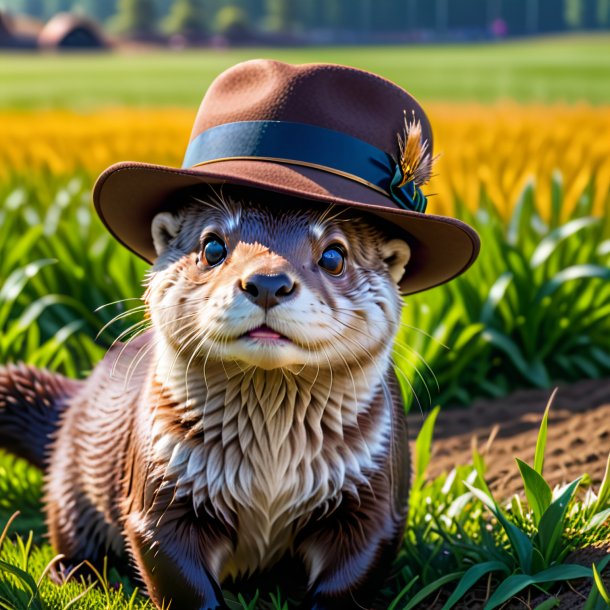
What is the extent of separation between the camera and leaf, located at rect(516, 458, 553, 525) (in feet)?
7.61

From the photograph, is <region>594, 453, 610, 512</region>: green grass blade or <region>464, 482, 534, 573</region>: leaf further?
<region>594, 453, 610, 512</region>: green grass blade

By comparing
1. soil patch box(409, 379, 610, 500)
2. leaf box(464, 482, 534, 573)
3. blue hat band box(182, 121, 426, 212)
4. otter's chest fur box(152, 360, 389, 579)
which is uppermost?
blue hat band box(182, 121, 426, 212)

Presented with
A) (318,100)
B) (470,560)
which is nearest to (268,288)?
(318,100)

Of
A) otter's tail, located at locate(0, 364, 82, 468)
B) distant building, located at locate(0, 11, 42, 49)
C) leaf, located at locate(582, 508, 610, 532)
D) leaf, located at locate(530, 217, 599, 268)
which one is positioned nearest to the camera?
leaf, located at locate(582, 508, 610, 532)

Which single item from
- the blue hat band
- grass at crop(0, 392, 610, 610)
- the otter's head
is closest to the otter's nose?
the otter's head

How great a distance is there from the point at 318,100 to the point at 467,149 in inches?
166

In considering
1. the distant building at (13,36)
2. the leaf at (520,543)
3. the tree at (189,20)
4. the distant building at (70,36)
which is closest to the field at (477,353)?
the leaf at (520,543)

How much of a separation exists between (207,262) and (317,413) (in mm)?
412

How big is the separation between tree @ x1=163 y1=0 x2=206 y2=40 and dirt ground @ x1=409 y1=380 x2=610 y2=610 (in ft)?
174

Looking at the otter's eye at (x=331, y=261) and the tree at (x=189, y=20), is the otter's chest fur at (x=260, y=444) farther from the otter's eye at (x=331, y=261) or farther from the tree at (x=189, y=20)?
the tree at (x=189, y=20)

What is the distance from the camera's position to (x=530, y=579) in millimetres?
2207

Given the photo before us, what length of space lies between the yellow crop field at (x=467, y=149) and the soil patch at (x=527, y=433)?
3.35 ft

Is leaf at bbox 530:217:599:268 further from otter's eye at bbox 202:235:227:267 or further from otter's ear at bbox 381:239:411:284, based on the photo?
otter's eye at bbox 202:235:227:267

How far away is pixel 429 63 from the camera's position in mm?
29938
